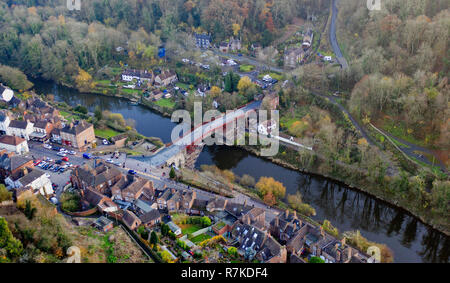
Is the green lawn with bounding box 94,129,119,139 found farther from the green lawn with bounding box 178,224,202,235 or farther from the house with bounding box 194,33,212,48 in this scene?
the house with bounding box 194,33,212,48

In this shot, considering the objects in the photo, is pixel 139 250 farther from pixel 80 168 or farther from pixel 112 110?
pixel 112 110

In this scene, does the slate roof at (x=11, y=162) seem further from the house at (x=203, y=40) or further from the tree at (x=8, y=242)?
the house at (x=203, y=40)

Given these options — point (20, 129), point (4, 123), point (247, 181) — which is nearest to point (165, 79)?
point (20, 129)

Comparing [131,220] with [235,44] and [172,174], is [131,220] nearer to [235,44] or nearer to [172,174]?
[172,174]

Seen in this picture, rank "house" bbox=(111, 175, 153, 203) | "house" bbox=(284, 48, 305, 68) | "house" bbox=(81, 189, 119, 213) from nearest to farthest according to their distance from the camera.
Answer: "house" bbox=(81, 189, 119, 213) < "house" bbox=(111, 175, 153, 203) < "house" bbox=(284, 48, 305, 68)

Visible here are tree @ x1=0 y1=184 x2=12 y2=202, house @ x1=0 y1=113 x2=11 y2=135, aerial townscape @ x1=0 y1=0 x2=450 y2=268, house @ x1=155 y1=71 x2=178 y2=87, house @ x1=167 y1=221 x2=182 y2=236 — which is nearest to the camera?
tree @ x1=0 y1=184 x2=12 y2=202

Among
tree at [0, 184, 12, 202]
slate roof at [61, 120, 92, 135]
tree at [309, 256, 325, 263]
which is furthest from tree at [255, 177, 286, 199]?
tree at [0, 184, 12, 202]

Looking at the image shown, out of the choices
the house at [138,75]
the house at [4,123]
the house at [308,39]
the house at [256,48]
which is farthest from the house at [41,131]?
the house at [308,39]
